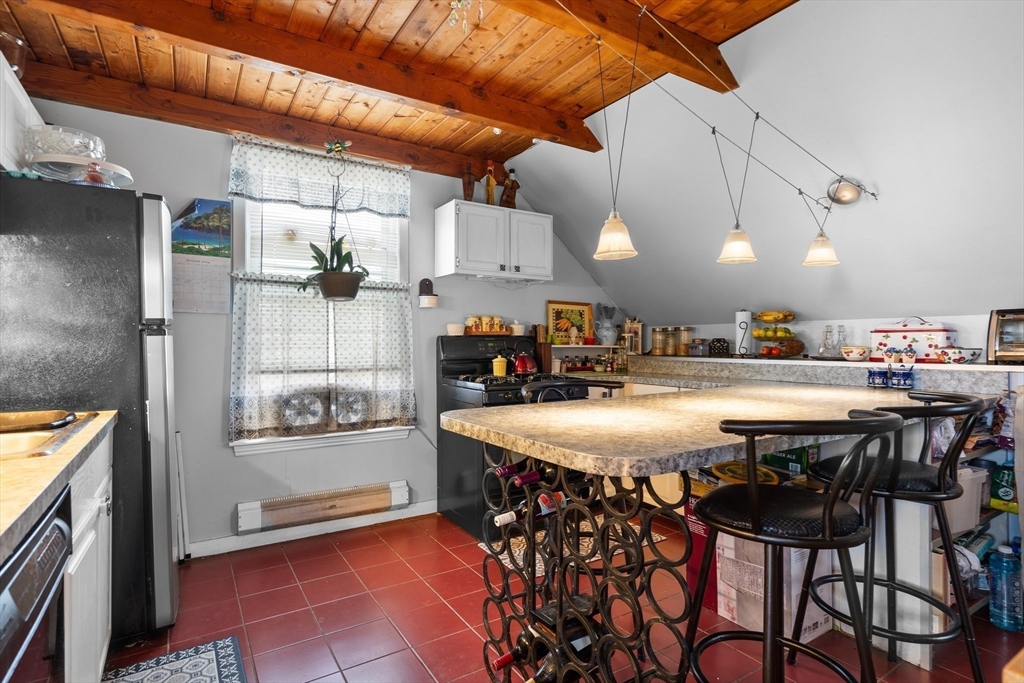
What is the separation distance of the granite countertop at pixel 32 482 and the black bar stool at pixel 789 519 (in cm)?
137

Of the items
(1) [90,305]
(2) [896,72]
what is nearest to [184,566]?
(1) [90,305]

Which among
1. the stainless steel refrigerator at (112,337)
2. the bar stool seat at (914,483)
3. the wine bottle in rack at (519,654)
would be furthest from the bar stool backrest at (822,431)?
the stainless steel refrigerator at (112,337)

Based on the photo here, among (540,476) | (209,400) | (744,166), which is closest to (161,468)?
(209,400)

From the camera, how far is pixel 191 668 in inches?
80.1

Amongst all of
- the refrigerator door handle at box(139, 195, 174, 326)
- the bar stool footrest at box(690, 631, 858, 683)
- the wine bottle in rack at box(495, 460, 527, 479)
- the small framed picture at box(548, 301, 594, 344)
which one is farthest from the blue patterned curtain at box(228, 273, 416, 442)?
the bar stool footrest at box(690, 631, 858, 683)

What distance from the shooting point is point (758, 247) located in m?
3.45

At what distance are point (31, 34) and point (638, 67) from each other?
9.38 feet

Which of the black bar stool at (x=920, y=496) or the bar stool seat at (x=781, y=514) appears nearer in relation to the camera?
the bar stool seat at (x=781, y=514)

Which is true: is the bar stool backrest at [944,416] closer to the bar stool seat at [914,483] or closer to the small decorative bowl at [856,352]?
the bar stool seat at [914,483]

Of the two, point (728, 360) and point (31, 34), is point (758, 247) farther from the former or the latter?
point (31, 34)

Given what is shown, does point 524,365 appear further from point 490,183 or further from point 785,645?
point 785,645

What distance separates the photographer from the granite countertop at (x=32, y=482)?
899 millimetres

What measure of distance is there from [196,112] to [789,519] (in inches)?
141

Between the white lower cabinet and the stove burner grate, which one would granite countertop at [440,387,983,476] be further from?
the stove burner grate
